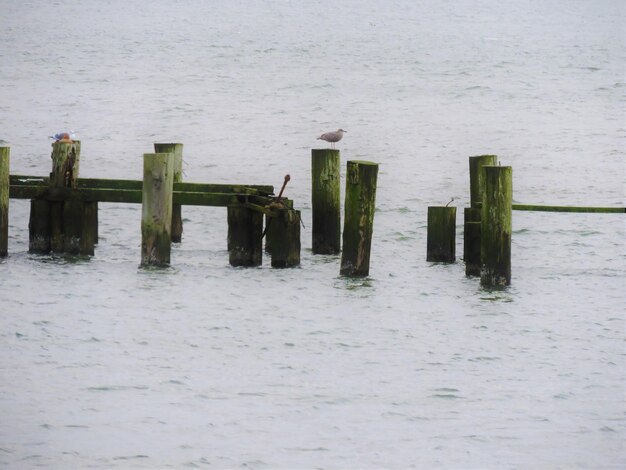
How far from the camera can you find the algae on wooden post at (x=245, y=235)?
1597 centimetres

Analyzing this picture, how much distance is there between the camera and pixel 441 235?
17641mm

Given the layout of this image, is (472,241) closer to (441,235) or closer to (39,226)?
(441,235)

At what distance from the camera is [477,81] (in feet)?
159

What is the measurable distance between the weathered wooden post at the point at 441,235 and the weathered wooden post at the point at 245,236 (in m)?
2.33

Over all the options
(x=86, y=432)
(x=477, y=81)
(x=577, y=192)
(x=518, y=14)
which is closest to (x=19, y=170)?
(x=577, y=192)

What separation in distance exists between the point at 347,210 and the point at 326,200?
1.72 metres

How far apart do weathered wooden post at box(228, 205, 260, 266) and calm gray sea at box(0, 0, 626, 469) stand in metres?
0.22

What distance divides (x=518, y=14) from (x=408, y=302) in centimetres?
6015

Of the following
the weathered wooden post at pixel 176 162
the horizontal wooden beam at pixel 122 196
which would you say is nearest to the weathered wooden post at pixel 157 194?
the horizontal wooden beam at pixel 122 196

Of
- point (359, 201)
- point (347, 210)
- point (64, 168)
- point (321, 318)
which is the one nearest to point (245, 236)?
point (347, 210)

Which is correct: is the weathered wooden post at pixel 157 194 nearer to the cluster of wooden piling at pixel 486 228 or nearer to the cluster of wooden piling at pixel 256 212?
the cluster of wooden piling at pixel 256 212

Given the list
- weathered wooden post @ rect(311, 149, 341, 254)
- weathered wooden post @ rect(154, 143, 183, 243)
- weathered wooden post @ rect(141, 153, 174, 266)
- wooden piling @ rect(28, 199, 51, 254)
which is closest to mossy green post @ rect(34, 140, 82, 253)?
wooden piling @ rect(28, 199, 51, 254)

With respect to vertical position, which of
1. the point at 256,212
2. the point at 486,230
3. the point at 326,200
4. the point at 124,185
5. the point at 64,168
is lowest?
the point at 486,230

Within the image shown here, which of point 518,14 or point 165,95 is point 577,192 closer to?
point 165,95
